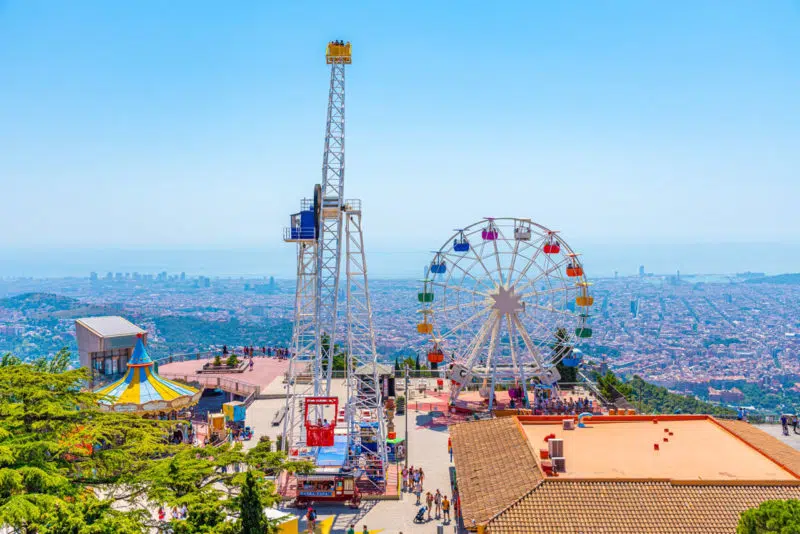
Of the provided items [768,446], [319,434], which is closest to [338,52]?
[319,434]

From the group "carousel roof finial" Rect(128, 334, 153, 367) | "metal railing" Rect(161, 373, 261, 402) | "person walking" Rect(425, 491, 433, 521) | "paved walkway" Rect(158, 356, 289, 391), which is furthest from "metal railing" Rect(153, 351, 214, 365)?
"person walking" Rect(425, 491, 433, 521)

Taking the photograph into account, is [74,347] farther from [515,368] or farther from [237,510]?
[237,510]

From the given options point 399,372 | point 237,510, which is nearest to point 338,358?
point 399,372

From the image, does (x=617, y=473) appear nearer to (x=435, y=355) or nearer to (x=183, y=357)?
(x=435, y=355)

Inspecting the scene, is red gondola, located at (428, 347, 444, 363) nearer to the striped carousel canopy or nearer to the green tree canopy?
the striped carousel canopy

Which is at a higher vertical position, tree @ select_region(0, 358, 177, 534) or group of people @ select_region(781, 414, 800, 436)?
tree @ select_region(0, 358, 177, 534)
